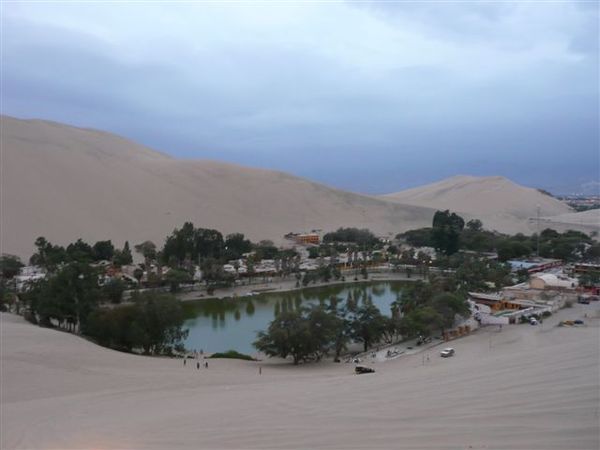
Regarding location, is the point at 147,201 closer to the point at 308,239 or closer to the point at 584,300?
the point at 308,239

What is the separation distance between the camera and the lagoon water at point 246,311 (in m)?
23.2

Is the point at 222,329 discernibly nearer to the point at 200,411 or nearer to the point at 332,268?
the point at 332,268

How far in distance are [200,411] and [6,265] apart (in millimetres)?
31413

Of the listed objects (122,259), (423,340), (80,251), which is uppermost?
(80,251)

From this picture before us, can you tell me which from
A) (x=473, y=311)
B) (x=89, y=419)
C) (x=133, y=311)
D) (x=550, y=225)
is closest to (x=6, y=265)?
(x=133, y=311)

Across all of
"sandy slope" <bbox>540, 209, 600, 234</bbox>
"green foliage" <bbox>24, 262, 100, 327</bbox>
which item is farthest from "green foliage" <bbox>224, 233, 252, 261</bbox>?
"sandy slope" <bbox>540, 209, 600, 234</bbox>

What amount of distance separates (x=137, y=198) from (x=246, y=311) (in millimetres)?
40201

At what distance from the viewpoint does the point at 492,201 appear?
101 meters

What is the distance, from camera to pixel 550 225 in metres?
71.4

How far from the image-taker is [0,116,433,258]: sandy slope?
180 feet

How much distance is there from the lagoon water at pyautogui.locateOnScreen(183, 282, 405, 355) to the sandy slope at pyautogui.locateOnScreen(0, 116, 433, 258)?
2352 cm

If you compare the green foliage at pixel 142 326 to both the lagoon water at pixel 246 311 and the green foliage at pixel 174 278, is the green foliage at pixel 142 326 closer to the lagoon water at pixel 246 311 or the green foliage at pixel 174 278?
the lagoon water at pixel 246 311

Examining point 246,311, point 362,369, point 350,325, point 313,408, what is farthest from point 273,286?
point 313,408

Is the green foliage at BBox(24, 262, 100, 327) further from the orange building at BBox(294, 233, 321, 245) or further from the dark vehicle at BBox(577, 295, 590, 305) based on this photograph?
the orange building at BBox(294, 233, 321, 245)
